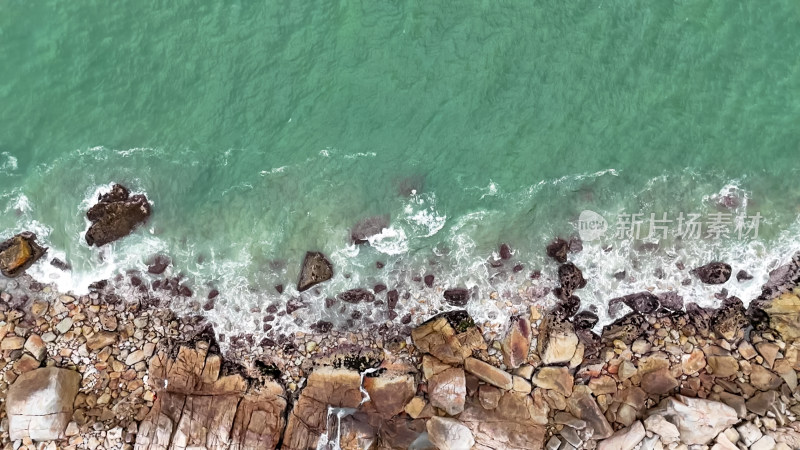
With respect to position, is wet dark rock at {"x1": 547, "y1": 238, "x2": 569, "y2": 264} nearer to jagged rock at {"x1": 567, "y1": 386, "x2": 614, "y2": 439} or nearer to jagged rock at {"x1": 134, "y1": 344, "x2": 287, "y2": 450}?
jagged rock at {"x1": 567, "y1": 386, "x2": 614, "y2": 439}

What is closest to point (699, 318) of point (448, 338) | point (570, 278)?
point (570, 278)

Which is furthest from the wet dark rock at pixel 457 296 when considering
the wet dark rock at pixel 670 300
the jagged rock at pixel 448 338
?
the wet dark rock at pixel 670 300

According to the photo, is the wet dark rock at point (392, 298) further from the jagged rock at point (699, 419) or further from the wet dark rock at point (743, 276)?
the wet dark rock at point (743, 276)

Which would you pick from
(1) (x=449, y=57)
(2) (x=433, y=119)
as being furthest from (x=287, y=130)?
(1) (x=449, y=57)

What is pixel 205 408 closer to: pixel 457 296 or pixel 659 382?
pixel 457 296

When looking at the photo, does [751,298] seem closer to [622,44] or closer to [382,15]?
[622,44]

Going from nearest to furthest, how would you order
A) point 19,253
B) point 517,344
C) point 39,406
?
point 39,406 → point 517,344 → point 19,253
